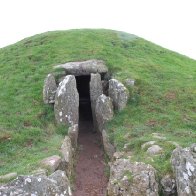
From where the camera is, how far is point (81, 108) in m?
37.5

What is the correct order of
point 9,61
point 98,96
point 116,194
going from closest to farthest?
point 116,194, point 98,96, point 9,61

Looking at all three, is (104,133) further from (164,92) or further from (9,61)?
(9,61)

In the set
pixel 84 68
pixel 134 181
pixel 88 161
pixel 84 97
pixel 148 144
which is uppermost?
pixel 84 68

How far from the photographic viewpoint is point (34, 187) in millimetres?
19094

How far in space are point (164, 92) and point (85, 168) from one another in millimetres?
11290

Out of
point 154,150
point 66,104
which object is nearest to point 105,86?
point 66,104

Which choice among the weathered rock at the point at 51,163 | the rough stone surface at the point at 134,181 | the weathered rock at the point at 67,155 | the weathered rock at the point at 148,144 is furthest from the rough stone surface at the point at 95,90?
the rough stone surface at the point at 134,181

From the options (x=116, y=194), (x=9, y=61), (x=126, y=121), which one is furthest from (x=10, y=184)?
(x=9, y=61)

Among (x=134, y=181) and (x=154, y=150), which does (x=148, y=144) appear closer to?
Result: (x=154, y=150)

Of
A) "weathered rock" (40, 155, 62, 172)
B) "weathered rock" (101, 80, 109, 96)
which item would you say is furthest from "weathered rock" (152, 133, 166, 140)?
"weathered rock" (101, 80, 109, 96)

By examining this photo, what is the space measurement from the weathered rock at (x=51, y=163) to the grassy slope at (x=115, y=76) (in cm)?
66

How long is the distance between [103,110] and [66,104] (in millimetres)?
2970

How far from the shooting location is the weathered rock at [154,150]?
23656 mm

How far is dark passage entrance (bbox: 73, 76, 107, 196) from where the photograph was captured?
2430 centimetres
